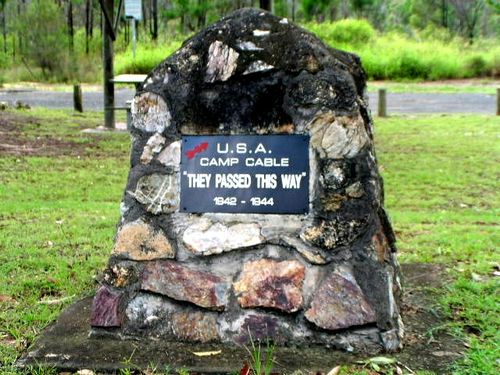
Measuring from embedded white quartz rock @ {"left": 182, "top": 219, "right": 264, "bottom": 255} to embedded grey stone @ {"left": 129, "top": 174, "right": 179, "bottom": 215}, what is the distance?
6.9 inches

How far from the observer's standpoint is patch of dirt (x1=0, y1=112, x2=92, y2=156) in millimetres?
10531

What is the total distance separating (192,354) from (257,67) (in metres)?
1.49

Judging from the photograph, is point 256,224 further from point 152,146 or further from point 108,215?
point 108,215

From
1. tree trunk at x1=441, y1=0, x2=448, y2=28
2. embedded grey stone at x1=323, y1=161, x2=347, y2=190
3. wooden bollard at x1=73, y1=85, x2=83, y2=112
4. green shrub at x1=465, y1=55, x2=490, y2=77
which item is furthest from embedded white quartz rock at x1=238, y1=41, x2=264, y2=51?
tree trunk at x1=441, y1=0, x2=448, y2=28

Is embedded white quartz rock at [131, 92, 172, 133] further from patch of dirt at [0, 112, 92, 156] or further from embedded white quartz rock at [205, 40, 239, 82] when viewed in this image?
patch of dirt at [0, 112, 92, 156]

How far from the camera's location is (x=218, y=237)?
142 inches

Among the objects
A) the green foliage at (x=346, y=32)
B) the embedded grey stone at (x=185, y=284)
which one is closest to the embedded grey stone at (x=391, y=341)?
the embedded grey stone at (x=185, y=284)

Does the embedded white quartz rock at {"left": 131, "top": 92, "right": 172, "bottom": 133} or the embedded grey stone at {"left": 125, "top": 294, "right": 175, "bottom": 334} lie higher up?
the embedded white quartz rock at {"left": 131, "top": 92, "right": 172, "bottom": 133}

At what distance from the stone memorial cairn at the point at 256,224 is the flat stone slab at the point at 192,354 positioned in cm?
7

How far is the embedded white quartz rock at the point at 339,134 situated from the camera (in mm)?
3512

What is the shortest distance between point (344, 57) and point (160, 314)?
168 centimetres

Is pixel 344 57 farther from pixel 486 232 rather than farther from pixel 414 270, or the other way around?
→ pixel 486 232

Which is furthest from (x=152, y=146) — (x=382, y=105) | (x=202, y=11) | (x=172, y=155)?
(x=202, y=11)

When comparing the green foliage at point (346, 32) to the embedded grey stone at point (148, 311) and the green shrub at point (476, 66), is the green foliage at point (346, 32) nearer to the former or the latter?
the green shrub at point (476, 66)
